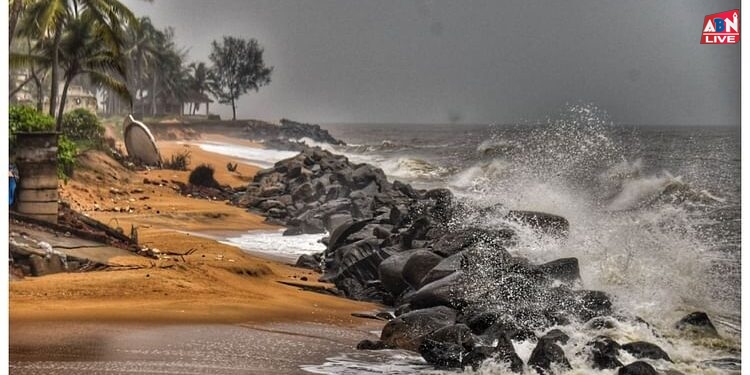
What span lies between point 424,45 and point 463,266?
1205 millimetres

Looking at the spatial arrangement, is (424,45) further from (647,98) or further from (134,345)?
(134,345)

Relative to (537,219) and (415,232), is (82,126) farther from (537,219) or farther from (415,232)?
(537,219)

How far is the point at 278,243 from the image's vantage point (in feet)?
20.0

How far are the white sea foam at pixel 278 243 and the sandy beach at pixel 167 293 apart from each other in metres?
0.05

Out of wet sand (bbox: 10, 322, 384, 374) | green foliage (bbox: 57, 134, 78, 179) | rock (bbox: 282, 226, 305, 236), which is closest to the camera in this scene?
wet sand (bbox: 10, 322, 384, 374)

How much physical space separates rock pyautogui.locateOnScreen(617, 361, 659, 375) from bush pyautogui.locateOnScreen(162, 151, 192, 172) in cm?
252

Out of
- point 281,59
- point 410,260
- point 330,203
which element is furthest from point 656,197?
point 281,59

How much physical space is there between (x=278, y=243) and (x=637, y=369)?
2.01 meters

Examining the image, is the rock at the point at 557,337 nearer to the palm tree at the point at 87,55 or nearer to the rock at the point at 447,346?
the rock at the point at 447,346

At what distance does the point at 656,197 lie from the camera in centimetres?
605

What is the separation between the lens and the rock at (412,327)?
5.53m

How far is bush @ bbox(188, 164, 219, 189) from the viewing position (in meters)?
6.08

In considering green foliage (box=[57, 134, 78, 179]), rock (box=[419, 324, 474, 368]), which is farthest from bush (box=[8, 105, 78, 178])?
rock (box=[419, 324, 474, 368])

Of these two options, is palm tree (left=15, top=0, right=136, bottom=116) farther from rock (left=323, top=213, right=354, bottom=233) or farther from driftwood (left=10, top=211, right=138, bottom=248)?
rock (left=323, top=213, right=354, bottom=233)
